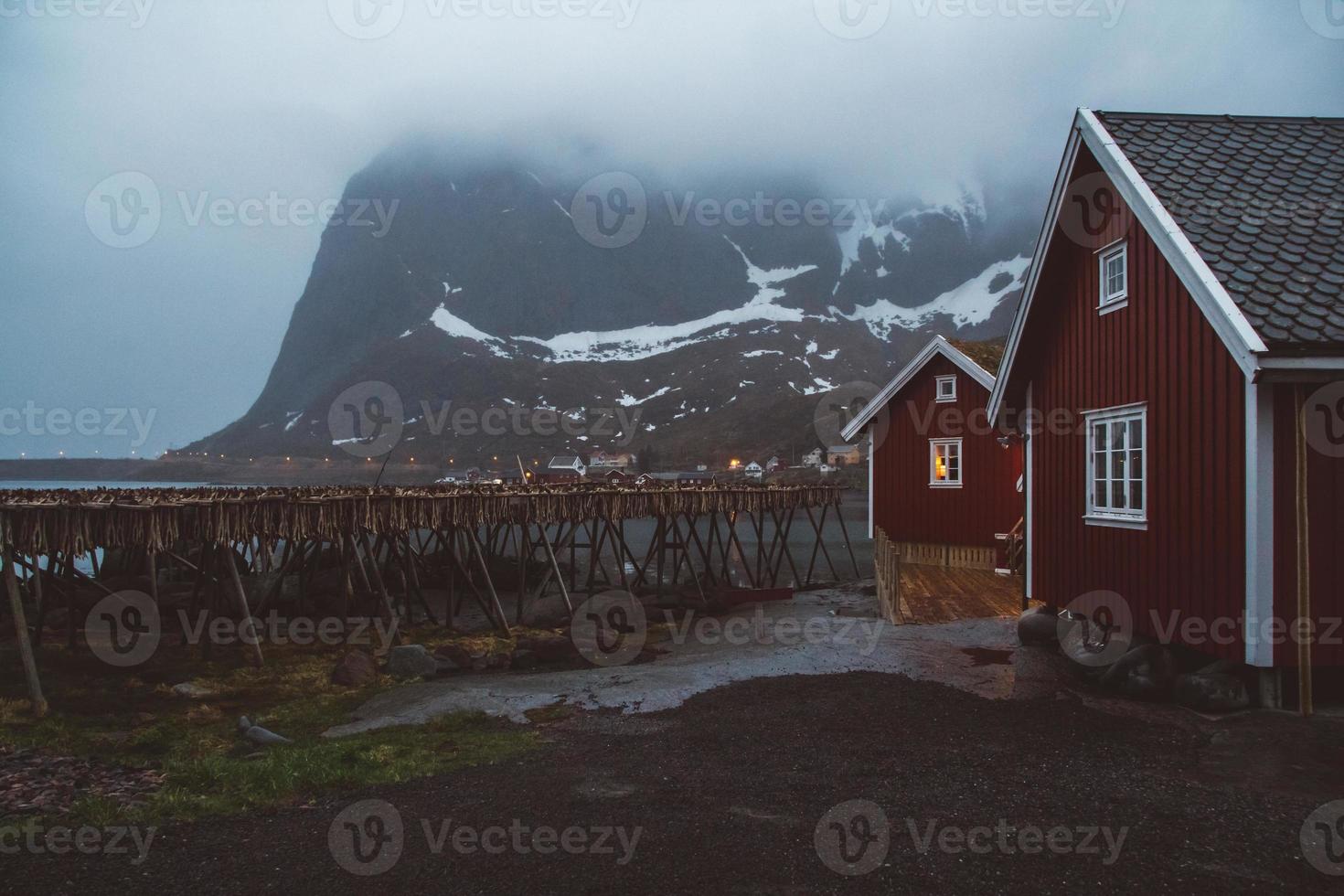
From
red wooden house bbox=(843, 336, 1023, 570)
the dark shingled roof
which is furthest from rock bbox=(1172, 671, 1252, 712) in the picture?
red wooden house bbox=(843, 336, 1023, 570)

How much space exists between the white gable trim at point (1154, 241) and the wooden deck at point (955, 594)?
15.5 ft

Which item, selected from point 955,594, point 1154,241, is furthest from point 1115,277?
point 955,594

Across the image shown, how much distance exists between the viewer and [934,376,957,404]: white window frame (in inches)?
850

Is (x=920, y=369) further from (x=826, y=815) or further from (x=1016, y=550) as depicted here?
(x=826, y=815)

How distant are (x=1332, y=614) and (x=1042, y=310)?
20.3 ft

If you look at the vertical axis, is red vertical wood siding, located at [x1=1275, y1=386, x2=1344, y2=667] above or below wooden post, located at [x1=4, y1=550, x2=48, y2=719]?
above

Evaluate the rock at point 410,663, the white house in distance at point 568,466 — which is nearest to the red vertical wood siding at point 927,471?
the rock at point 410,663

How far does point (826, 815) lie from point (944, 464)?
17412 mm

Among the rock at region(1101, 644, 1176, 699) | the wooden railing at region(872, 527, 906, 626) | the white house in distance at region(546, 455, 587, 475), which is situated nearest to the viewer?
the rock at region(1101, 644, 1176, 699)

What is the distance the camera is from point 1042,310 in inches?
489

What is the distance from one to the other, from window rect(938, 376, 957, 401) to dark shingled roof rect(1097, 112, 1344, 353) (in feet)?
35.6

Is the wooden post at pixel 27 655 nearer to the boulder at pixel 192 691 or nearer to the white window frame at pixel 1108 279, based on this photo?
the boulder at pixel 192 691

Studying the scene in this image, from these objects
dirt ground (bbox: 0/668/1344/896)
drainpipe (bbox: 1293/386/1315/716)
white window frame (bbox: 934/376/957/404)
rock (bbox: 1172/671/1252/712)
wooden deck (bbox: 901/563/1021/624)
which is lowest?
wooden deck (bbox: 901/563/1021/624)

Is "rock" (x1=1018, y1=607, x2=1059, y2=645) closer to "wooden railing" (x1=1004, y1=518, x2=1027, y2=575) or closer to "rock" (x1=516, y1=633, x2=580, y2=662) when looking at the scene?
"wooden railing" (x1=1004, y1=518, x2=1027, y2=575)
